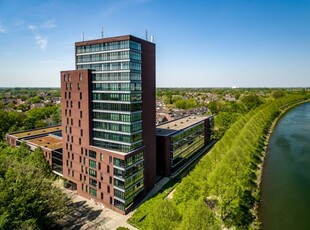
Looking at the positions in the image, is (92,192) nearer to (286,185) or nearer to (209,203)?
(209,203)

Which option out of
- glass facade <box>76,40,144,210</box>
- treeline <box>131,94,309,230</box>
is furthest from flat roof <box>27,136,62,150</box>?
treeline <box>131,94,309,230</box>

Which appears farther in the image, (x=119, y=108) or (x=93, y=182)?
(x=93, y=182)

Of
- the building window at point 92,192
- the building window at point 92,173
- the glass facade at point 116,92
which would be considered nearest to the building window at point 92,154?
the glass facade at point 116,92

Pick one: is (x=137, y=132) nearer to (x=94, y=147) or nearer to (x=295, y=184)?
(x=94, y=147)

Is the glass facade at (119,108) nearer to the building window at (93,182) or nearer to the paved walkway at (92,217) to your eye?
the building window at (93,182)

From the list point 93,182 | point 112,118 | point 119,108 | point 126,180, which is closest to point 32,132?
point 93,182

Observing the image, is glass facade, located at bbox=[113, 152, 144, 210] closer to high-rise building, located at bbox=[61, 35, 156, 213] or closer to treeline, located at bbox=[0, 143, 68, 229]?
high-rise building, located at bbox=[61, 35, 156, 213]
